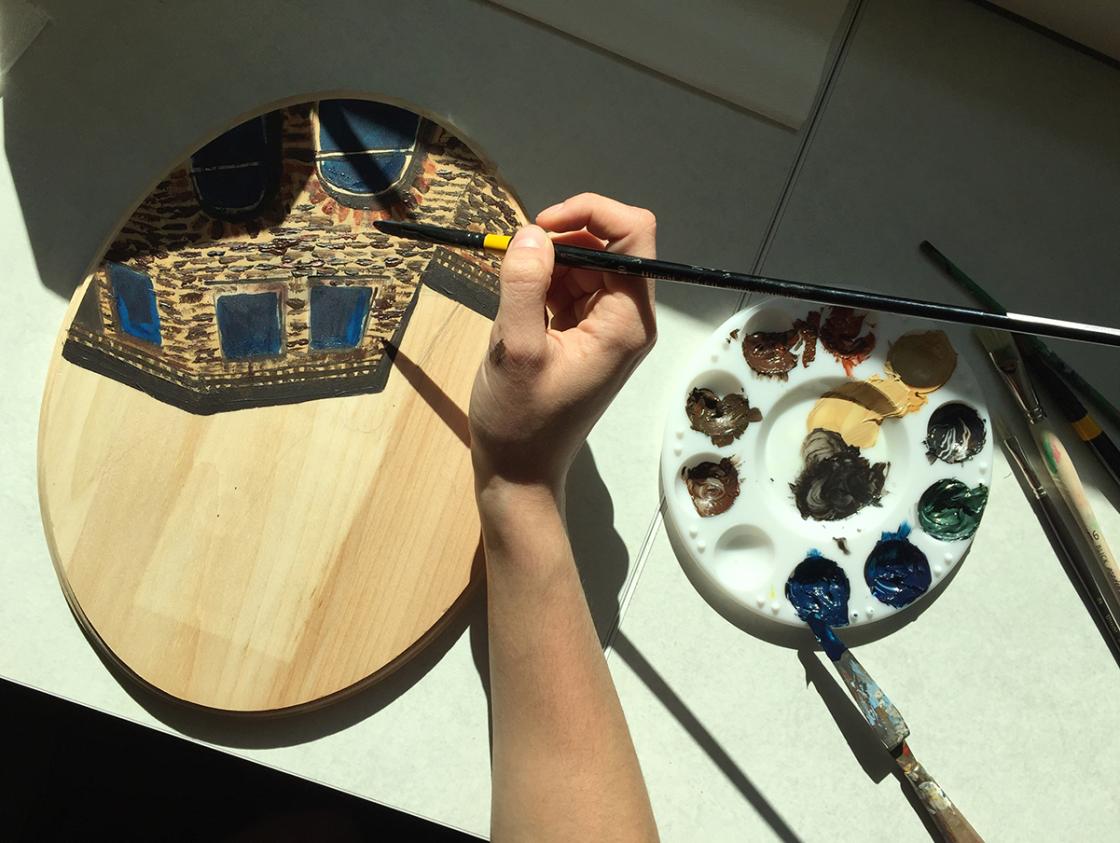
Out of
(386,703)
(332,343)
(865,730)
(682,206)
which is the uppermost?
(682,206)

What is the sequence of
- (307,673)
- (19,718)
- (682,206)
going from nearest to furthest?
(307,673) → (682,206) → (19,718)

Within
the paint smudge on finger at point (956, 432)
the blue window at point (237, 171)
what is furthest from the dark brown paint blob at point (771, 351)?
the blue window at point (237, 171)

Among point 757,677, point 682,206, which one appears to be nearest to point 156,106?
point 682,206

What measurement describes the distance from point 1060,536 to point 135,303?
0.89 m

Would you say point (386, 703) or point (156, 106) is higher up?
point (156, 106)

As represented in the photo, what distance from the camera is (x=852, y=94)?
0.88m

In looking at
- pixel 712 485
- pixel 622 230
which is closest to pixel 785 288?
pixel 622 230

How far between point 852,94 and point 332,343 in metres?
0.57

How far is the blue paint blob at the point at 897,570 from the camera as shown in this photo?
812 millimetres

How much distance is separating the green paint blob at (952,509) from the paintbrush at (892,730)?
→ 14 cm

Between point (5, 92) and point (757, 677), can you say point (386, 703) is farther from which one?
point (5, 92)

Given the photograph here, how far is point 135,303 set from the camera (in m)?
0.76

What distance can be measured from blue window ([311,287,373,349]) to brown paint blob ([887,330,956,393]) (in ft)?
1.61

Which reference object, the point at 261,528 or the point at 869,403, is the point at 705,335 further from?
the point at 261,528
